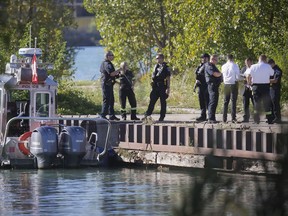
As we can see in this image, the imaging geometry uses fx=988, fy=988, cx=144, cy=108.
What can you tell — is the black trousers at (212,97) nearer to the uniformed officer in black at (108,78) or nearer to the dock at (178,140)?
the dock at (178,140)

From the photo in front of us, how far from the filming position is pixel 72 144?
21906mm

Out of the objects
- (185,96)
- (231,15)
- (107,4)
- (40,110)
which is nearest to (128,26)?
(107,4)

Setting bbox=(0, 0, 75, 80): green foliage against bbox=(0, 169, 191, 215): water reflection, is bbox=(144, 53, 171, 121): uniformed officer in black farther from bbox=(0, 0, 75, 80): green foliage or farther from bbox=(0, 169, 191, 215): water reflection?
bbox=(0, 0, 75, 80): green foliage

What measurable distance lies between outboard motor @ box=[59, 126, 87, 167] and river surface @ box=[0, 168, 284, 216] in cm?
25

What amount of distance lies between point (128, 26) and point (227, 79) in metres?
16.5

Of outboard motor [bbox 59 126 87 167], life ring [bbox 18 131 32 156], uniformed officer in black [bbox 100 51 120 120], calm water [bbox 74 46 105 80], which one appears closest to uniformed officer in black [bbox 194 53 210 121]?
uniformed officer in black [bbox 100 51 120 120]

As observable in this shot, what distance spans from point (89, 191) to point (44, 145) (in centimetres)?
345

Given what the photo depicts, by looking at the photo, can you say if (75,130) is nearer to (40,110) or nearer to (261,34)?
(40,110)

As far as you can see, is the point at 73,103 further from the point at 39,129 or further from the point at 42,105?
the point at 39,129

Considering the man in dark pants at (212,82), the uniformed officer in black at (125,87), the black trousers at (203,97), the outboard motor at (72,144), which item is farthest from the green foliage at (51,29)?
the man in dark pants at (212,82)

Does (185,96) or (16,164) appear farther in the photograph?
(185,96)

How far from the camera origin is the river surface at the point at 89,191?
53.1ft

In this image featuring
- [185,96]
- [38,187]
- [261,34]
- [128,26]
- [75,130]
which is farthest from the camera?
[128,26]

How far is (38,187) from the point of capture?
1928 centimetres
